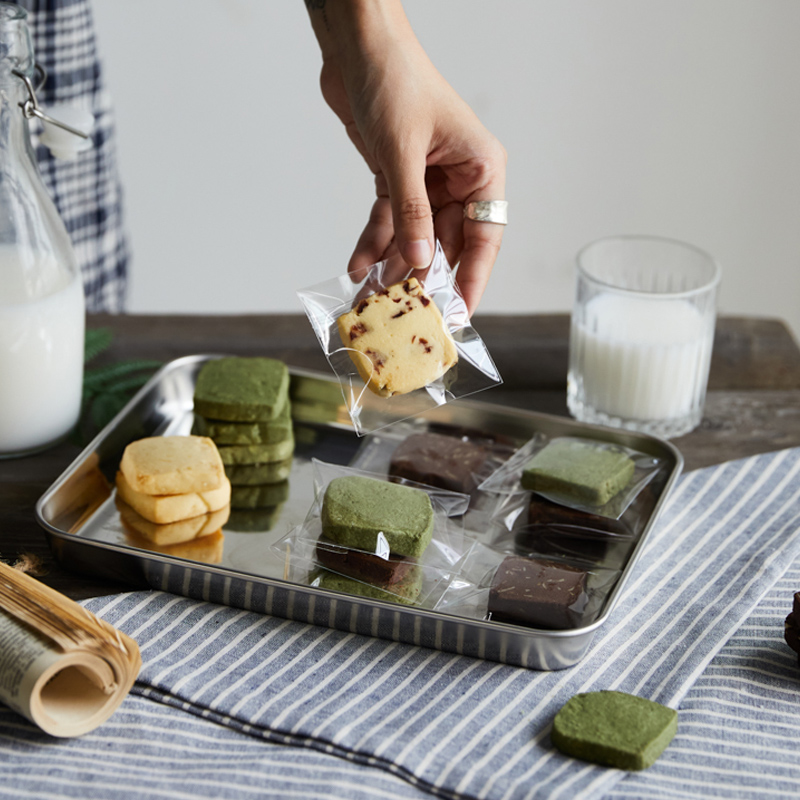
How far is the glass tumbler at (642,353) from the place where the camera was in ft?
4.03

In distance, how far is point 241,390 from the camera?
116cm

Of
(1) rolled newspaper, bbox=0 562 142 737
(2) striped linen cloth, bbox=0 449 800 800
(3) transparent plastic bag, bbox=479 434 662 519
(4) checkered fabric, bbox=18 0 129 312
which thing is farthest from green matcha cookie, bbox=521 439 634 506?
(4) checkered fabric, bbox=18 0 129 312

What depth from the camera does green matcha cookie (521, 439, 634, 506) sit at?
40.6 inches

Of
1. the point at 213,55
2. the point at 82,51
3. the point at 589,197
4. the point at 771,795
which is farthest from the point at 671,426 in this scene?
the point at 213,55

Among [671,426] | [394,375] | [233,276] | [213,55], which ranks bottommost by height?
[233,276]

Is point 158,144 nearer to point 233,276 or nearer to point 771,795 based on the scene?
point 233,276

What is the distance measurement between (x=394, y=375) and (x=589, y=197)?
1.76 meters

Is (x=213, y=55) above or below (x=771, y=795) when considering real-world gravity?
above

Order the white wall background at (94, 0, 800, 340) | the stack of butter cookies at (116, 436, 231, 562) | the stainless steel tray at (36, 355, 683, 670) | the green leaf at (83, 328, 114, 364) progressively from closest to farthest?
1. the stainless steel tray at (36, 355, 683, 670)
2. the stack of butter cookies at (116, 436, 231, 562)
3. the green leaf at (83, 328, 114, 364)
4. the white wall background at (94, 0, 800, 340)

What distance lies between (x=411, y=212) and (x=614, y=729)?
57cm

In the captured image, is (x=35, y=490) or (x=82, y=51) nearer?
(x=35, y=490)

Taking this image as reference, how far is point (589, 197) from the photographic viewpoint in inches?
102

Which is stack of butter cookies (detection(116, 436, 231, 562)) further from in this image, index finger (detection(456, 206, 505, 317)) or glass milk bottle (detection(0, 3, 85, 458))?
index finger (detection(456, 206, 505, 317))

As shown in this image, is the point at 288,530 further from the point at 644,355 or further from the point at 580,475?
the point at 644,355
